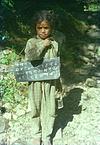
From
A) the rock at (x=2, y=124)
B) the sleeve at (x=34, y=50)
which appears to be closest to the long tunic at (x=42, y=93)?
the sleeve at (x=34, y=50)

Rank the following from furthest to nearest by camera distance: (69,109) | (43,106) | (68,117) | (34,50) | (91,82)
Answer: (91,82) < (69,109) < (68,117) < (43,106) < (34,50)

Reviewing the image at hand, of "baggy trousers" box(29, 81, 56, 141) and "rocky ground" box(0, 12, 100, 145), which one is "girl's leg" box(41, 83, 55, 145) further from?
"rocky ground" box(0, 12, 100, 145)

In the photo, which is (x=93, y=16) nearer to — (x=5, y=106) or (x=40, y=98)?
(x=5, y=106)

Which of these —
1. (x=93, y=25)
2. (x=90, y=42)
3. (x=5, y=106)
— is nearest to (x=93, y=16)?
(x=93, y=25)

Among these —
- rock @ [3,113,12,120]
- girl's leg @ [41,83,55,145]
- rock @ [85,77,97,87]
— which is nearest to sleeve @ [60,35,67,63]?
rock @ [85,77,97,87]

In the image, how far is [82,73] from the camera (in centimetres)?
723

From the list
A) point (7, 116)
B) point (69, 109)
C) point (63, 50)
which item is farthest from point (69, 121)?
point (63, 50)

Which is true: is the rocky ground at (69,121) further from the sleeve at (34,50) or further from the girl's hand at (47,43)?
the girl's hand at (47,43)

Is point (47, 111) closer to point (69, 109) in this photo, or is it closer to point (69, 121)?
point (69, 121)

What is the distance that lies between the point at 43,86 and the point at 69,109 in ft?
3.57

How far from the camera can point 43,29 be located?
490 centimetres

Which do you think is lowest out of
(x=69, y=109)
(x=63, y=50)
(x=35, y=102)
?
(x=69, y=109)

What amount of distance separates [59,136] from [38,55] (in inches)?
45.2

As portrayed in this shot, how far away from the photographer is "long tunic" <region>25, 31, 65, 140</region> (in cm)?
490
